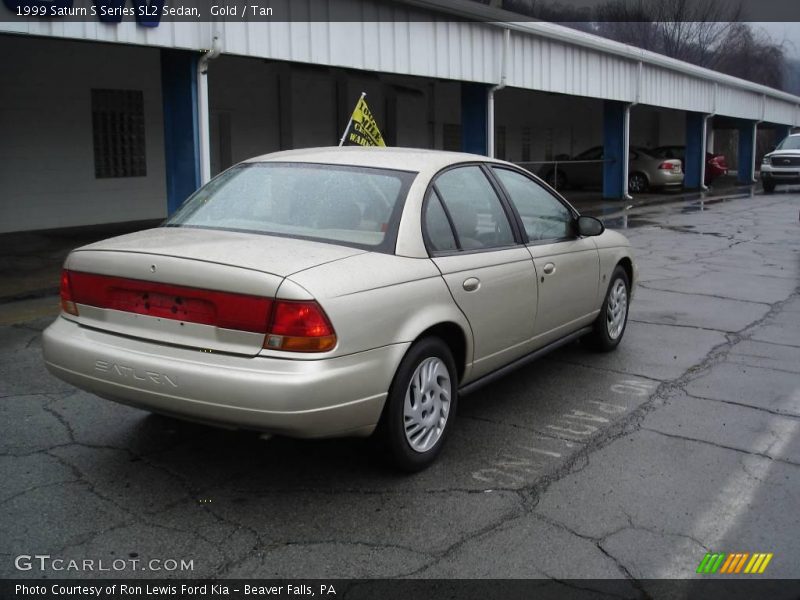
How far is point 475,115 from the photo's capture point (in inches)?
666

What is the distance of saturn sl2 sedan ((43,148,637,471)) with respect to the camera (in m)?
3.64

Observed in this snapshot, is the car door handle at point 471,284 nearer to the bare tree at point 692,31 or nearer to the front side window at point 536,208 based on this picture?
the front side window at point 536,208

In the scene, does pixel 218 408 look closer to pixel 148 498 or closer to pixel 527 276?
pixel 148 498

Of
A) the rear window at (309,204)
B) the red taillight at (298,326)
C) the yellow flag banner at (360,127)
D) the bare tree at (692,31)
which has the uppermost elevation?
the bare tree at (692,31)

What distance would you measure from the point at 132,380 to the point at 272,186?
1.40 metres

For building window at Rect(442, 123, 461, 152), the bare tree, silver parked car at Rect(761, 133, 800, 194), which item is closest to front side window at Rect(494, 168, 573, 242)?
building window at Rect(442, 123, 461, 152)

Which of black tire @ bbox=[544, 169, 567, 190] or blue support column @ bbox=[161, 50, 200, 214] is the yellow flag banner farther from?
black tire @ bbox=[544, 169, 567, 190]

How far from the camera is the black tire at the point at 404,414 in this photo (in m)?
4.01

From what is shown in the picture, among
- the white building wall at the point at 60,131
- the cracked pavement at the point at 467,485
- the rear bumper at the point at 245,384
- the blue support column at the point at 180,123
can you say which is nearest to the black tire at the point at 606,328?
the cracked pavement at the point at 467,485

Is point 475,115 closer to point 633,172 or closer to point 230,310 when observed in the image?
point 633,172

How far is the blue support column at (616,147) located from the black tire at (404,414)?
68.1ft

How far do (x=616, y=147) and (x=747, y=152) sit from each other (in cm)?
1554

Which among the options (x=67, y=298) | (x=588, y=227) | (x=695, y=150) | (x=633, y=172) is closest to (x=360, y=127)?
(x=588, y=227)

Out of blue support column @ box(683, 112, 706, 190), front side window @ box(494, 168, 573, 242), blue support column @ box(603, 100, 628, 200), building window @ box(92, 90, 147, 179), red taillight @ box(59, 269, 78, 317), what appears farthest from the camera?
blue support column @ box(683, 112, 706, 190)
